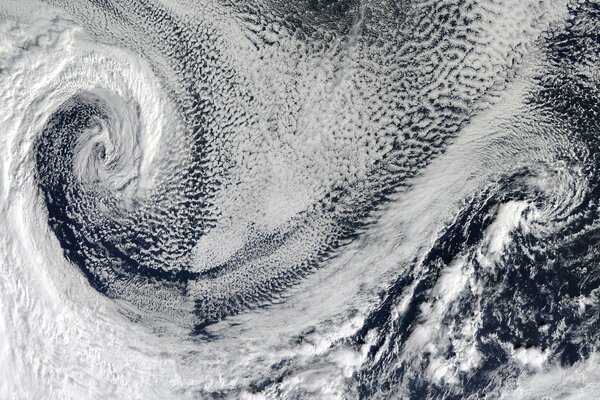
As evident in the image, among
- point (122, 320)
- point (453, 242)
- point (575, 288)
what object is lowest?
point (122, 320)

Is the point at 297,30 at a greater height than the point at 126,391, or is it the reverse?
the point at 297,30

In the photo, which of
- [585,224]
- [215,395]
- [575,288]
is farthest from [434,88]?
[215,395]

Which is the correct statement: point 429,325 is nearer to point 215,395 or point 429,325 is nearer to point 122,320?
point 215,395

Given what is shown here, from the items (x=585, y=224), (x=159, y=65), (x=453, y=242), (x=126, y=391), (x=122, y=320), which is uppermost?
(x=585, y=224)

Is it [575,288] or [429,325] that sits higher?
[575,288]

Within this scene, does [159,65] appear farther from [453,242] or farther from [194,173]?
[453,242]

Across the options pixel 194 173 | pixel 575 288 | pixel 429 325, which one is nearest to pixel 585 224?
pixel 575 288
